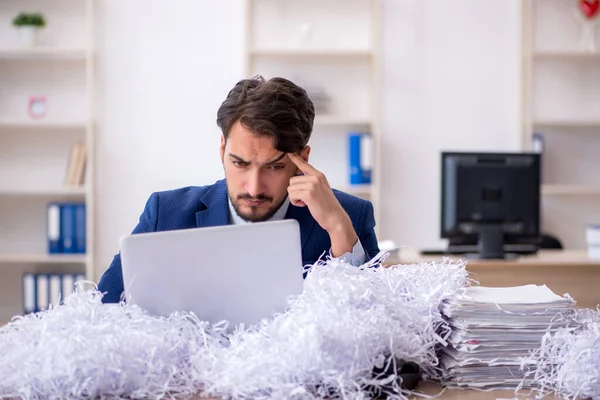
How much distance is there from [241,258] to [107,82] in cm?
363

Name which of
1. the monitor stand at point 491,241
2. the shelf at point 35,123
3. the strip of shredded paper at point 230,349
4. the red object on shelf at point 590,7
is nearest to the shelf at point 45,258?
the shelf at point 35,123

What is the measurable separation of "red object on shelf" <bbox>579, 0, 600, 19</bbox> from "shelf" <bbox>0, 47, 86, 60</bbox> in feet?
9.93

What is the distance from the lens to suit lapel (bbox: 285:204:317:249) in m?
2.03

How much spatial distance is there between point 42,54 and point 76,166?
0.69 meters

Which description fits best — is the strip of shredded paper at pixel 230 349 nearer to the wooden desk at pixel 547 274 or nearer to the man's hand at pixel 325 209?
the man's hand at pixel 325 209

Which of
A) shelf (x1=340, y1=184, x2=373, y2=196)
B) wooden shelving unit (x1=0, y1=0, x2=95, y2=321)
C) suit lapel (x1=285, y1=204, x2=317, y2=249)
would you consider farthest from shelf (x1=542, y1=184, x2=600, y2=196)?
suit lapel (x1=285, y1=204, x2=317, y2=249)

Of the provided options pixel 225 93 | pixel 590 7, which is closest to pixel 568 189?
pixel 590 7

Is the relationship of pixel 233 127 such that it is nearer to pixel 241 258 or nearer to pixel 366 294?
pixel 241 258

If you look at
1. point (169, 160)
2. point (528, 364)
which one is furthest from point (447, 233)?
point (528, 364)

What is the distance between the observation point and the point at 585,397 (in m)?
1.29

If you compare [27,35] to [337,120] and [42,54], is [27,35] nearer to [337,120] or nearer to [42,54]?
[42,54]

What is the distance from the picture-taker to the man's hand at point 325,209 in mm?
1850

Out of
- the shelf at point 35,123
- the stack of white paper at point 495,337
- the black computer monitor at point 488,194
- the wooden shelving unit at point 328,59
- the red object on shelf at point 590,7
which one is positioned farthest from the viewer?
the wooden shelving unit at point 328,59

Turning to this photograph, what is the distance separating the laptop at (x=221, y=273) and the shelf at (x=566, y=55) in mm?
3710
